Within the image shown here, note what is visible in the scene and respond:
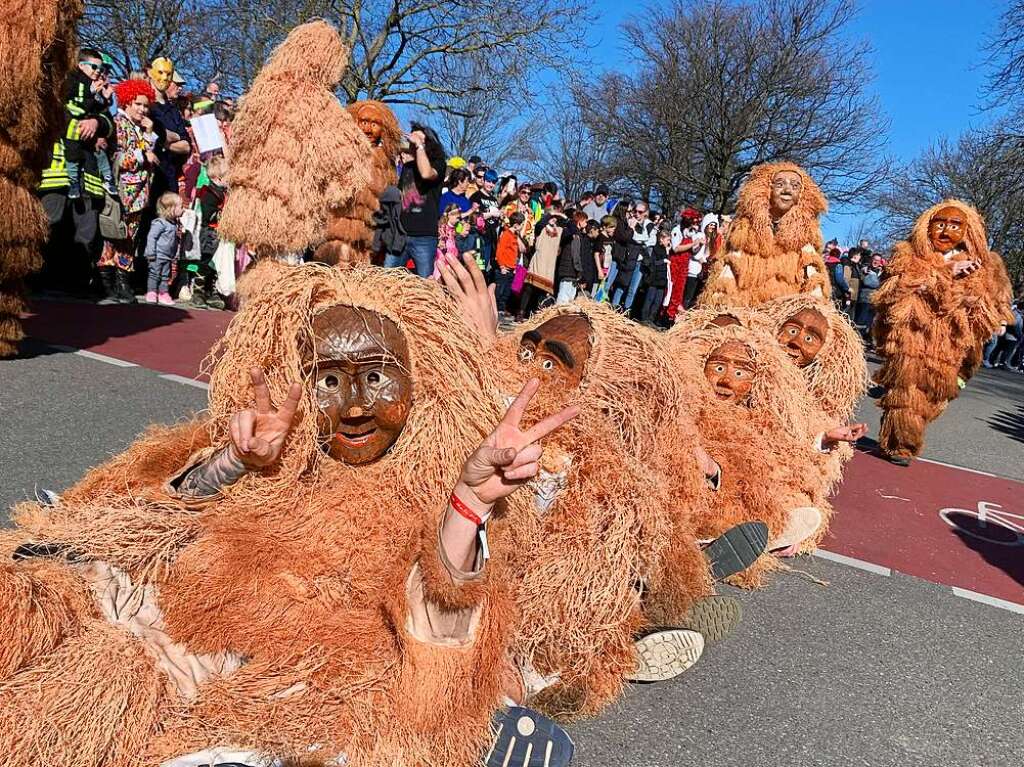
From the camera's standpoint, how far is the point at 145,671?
1776mm

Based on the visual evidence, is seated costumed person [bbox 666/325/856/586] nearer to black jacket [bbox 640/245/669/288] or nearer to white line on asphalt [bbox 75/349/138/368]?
white line on asphalt [bbox 75/349/138/368]

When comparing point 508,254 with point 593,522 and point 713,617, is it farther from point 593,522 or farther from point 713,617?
point 593,522

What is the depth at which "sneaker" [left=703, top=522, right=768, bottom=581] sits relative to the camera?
299 centimetres

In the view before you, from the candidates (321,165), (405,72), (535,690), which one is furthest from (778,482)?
(405,72)

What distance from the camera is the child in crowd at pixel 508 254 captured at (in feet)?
38.0

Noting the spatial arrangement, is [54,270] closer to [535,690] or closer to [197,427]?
[197,427]

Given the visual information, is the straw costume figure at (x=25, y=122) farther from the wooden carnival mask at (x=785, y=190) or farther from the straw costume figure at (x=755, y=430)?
the wooden carnival mask at (x=785, y=190)

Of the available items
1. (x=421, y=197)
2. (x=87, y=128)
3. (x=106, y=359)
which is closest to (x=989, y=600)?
(x=421, y=197)

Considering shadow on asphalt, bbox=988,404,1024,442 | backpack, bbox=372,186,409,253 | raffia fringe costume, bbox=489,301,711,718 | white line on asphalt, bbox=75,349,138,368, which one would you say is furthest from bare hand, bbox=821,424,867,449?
shadow on asphalt, bbox=988,404,1024,442

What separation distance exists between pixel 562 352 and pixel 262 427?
109 cm

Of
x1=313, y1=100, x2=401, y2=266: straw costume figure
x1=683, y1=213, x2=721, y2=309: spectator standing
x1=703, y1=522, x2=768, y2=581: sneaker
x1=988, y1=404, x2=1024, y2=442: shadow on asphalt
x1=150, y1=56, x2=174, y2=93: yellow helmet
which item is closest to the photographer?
x1=703, y1=522, x2=768, y2=581: sneaker

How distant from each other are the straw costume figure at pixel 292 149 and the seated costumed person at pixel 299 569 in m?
2.95

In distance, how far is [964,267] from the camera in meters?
5.78

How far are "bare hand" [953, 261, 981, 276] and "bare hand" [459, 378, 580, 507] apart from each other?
5.32 metres
